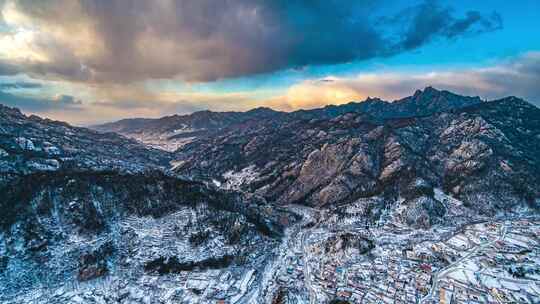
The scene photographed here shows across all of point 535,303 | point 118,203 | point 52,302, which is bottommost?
point 535,303

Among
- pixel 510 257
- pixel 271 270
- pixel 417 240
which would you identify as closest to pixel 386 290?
pixel 271 270

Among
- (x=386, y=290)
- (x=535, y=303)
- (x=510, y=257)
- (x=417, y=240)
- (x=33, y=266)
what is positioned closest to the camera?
(x=535, y=303)

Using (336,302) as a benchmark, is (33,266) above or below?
above

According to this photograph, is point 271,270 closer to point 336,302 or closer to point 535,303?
point 336,302

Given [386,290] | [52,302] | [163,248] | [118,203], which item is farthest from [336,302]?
[118,203]

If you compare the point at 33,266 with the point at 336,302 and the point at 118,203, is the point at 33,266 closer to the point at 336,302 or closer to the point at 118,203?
the point at 118,203

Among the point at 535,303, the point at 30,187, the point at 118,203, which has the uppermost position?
the point at 30,187

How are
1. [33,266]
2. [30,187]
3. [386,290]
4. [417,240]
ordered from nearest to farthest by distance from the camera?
[386,290] < [33,266] < [417,240] < [30,187]

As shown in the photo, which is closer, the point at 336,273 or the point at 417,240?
the point at 336,273

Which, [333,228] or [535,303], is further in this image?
[333,228]
